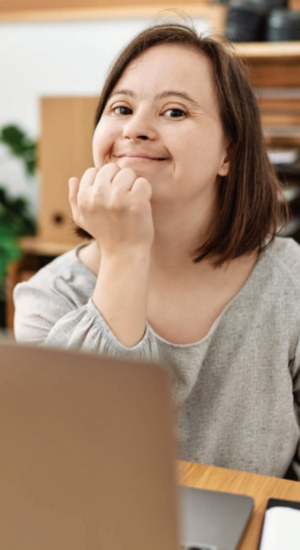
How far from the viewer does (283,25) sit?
2246 mm

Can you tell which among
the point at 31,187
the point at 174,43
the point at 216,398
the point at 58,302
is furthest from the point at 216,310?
the point at 31,187

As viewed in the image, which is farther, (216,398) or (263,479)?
(216,398)

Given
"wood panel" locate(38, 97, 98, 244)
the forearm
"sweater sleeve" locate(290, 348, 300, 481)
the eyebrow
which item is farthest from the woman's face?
"wood panel" locate(38, 97, 98, 244)

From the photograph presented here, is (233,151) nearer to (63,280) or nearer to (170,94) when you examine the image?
(170,94)

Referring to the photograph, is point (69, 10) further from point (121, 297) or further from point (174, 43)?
point (121, 297)

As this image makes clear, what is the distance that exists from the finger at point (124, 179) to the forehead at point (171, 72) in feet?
0.45

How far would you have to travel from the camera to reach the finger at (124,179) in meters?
0.90

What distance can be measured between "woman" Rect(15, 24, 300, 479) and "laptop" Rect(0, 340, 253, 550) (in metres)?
0.50

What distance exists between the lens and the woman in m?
0.97

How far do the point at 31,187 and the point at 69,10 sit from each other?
83 centimetres

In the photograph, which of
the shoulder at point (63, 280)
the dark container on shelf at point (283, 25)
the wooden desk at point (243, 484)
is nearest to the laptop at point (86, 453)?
the wooden desk at point (243, 484)

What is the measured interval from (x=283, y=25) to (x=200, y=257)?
1473 mm

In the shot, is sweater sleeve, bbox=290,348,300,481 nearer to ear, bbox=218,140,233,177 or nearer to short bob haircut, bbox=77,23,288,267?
short bob haircut, bbox=77,23,288,267

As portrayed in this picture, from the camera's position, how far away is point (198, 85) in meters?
1.01
